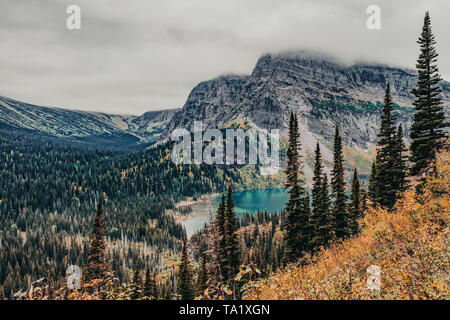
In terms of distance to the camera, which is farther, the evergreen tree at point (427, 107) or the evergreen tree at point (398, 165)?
the evergreen tree at point (398, 165)

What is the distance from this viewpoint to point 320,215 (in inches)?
1671

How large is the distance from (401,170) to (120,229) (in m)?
156

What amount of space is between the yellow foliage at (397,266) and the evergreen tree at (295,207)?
455 inches

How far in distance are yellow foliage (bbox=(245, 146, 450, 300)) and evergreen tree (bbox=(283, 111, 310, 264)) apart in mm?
11550

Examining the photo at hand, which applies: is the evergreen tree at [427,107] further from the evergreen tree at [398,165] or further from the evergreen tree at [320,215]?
the evergreen tree at [320,215]

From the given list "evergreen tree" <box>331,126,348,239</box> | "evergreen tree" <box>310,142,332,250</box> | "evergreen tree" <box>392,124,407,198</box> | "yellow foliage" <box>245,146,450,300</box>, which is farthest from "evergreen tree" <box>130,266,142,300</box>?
"evergreen tree" <box>392,124,407,198</box>

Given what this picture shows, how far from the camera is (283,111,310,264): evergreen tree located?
38.1 metres

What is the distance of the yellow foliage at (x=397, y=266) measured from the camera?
31.6 ft

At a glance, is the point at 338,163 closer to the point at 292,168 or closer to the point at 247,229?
the point at 292,168

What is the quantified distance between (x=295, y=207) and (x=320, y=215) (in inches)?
251

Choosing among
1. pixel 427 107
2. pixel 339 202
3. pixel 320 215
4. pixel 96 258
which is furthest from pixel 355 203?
pixel 96 258

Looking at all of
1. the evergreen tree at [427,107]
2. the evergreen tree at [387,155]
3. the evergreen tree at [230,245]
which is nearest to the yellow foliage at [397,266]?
the evergreen tree at [427,107]

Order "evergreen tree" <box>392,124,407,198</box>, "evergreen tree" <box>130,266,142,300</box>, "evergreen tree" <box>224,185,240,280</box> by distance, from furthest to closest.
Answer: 1. "evergreen tree" <box>224,185,240,280</box>
2. "evergreen tree" <box>392,124,407,198</box>
3. "evergreen tree" <box>130,266,142,300</box>

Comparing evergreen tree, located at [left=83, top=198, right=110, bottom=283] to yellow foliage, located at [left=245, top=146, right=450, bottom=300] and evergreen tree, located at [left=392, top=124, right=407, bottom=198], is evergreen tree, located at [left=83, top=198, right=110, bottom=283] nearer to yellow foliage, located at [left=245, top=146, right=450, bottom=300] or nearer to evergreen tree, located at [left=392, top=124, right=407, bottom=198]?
yellow foliage, located at [left=245, top=146, right=450, bottom=300]
